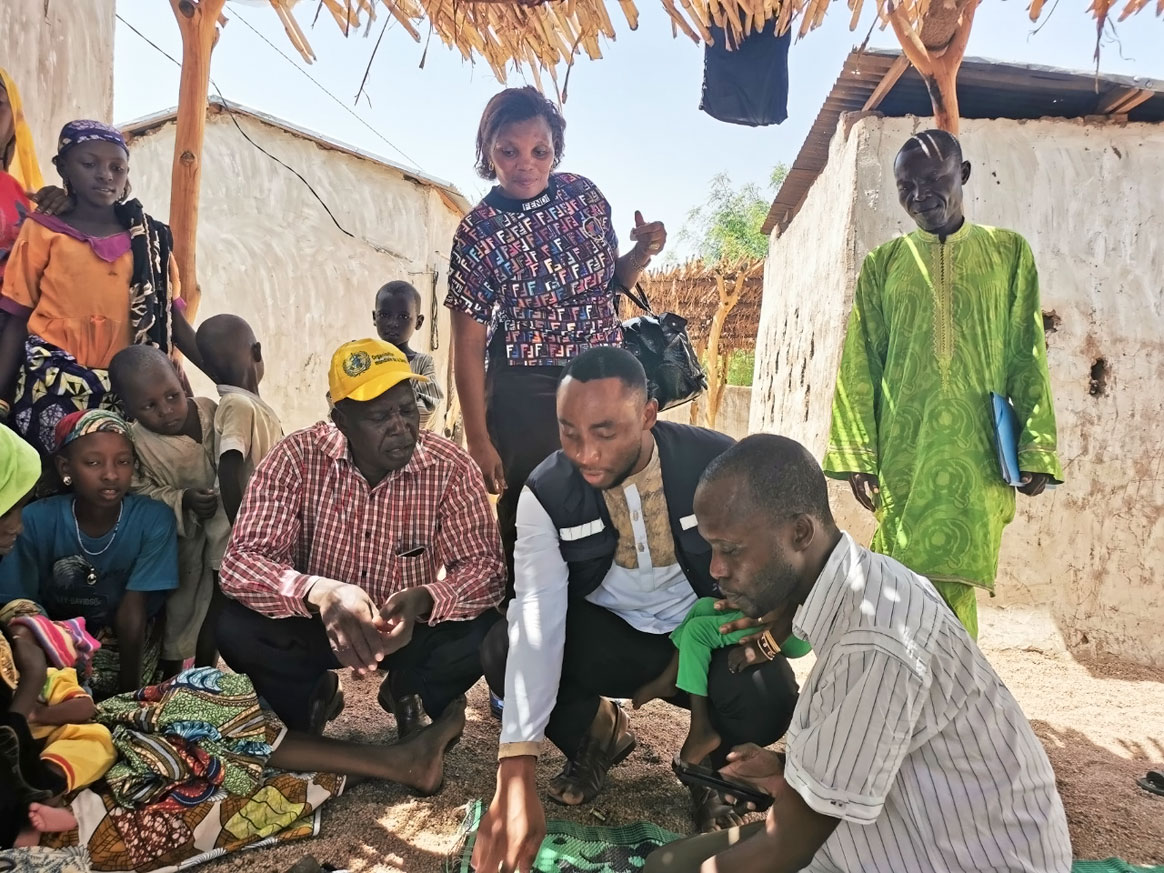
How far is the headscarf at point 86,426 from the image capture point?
2598mm

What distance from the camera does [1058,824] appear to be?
1423 mm

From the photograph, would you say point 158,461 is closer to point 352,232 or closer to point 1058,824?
point 1058,824

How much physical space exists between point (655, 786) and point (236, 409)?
6.37 ft

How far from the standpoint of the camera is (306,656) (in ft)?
8.11

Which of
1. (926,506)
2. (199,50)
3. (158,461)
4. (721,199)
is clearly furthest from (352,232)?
(721,199)

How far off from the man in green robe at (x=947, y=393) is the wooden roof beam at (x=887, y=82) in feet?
5.34

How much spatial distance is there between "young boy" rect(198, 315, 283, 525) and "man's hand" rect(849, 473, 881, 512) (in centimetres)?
208

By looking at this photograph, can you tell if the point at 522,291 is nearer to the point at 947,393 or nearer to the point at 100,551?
the point at 947,393

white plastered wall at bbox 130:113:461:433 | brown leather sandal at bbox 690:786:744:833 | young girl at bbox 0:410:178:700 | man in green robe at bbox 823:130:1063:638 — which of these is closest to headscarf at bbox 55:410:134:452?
young girl at bbox 0:410:178:700

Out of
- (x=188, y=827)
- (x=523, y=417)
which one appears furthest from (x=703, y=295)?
(x=188, y=827)

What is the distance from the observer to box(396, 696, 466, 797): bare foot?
2410 mm

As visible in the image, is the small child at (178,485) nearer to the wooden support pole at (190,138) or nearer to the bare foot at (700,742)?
the wooden support pole at (190,138)

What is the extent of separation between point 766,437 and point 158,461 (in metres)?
2.25

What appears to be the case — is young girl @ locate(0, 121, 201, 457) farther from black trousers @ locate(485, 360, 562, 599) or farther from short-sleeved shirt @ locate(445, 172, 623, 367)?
black trousers @ locate(485, 360, 562, 599)
